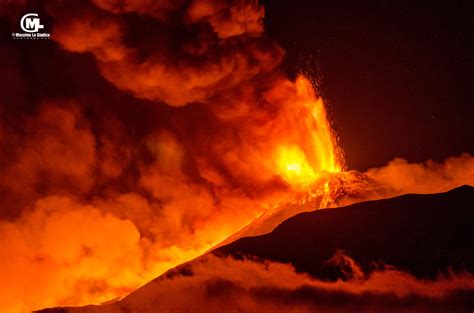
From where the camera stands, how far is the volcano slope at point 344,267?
346cm

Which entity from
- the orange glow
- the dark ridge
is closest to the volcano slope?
the dark ridge

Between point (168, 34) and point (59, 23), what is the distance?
5.65 ft

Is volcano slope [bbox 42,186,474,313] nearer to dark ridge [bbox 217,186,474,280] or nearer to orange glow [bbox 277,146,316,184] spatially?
dark ridge [bbox 217,186,474,280]

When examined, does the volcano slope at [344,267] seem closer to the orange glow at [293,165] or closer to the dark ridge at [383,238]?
the dark ridge at [383,238]

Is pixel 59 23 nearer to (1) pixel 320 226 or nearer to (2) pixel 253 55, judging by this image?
(2) pixel 253 55

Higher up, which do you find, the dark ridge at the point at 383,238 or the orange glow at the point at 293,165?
the orange glow at the point at 293,165

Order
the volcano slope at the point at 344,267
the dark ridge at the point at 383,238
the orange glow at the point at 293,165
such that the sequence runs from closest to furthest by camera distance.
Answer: the volcano slope at the point at 344,267, the dark ridge at the point at 383,238, the orange glow at the point at 293,165

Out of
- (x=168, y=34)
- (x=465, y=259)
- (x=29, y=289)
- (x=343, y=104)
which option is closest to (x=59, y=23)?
(x=168, y=34)

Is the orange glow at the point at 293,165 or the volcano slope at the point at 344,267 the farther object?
the orange glow at the point at 293,165

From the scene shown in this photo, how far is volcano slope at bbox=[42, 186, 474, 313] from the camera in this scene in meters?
3.46

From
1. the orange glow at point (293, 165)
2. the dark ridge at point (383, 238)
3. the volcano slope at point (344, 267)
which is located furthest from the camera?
the orange glow at point (293, 165)

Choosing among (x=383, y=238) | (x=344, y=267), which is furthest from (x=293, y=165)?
(x=344, y=267)

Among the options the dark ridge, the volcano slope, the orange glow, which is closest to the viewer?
the volcano slope

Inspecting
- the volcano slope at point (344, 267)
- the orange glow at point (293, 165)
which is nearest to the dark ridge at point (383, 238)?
the volcano slope at point (344, 267)
